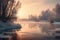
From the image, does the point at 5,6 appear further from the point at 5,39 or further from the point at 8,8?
the point at 5,39

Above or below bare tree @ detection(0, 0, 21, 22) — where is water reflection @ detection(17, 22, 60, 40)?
below

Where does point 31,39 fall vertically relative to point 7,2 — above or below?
below

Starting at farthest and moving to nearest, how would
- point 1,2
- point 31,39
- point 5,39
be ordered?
1. point 1,2
2. point 31,39
3. point 5,39

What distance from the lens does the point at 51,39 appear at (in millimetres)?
7270

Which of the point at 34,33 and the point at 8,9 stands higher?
the point at 8,9

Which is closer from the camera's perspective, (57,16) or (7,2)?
(7,2)

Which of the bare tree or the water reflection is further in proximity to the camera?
the bare tree

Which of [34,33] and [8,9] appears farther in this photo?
[8,9]

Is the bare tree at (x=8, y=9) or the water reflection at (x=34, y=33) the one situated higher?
the bare tree at (x=8, y=9)

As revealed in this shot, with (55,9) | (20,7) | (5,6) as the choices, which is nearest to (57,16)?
(55,9)

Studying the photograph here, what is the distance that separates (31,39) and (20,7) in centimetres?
904

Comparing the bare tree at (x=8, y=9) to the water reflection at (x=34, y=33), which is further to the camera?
the bare tree at (x=8, y=9)

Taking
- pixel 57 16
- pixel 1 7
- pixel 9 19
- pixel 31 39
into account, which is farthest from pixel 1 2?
pixel 31 39

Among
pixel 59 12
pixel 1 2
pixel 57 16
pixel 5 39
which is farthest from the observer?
→ pixel 59 12
